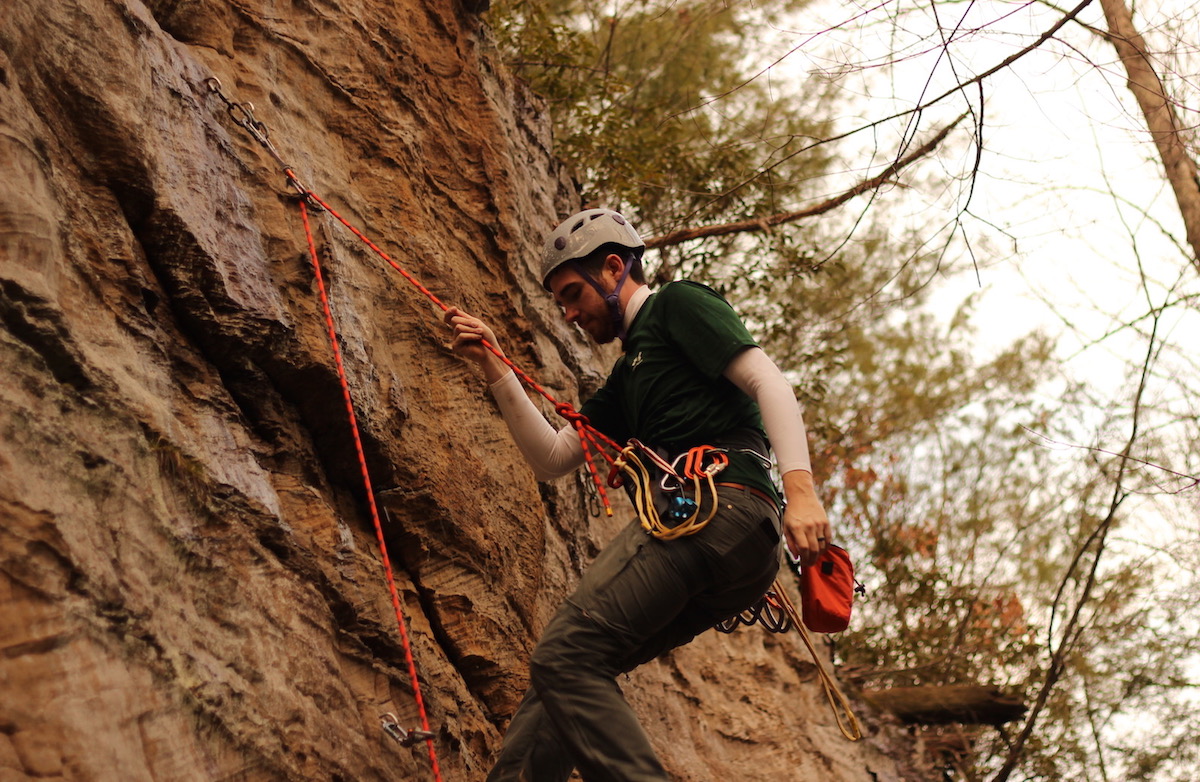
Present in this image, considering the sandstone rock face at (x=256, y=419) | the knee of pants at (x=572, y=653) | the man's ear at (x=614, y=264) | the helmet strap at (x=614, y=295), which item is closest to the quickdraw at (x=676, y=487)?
the knee of pants at (x=572, y=653)

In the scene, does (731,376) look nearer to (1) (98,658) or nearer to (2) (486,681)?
(2) (486,681)

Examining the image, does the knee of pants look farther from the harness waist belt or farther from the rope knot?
the rope knot

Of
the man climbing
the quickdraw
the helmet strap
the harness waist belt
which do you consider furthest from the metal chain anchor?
the harness waist belt

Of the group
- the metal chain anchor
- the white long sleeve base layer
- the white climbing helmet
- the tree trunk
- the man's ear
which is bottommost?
the white long sleeve base layer

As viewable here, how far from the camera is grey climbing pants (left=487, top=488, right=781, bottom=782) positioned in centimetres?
290

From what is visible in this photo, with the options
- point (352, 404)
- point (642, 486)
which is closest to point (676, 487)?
point (642, 486)

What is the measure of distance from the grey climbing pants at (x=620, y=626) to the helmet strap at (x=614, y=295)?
28.5 inches

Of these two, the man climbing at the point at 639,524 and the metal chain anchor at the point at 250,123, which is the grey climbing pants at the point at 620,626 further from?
the metal chain anchor at the point at 250,123

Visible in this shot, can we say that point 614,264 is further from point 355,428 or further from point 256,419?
point 256,419

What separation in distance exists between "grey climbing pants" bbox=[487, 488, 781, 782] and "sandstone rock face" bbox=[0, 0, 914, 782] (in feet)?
1.97

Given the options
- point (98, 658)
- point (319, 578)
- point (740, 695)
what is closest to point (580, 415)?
point (319, 578)

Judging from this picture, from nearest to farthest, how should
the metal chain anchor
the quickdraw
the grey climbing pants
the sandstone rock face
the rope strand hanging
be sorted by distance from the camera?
the sandstone rock face → the grey climbing pants → the quickdraw → the rope strand hanging → the metal chain anchor

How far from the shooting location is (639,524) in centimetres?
318

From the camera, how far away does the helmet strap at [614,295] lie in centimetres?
358
